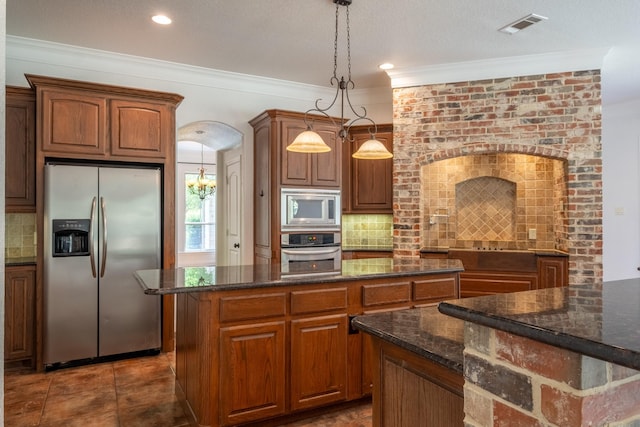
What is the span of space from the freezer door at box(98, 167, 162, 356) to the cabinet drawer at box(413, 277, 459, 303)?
7.96 ft

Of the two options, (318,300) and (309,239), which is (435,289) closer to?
(318,300)

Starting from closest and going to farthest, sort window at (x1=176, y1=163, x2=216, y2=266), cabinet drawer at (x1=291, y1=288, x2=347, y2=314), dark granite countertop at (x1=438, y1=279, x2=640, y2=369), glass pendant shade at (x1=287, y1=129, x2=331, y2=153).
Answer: dark granite countertop at (x1=438, y1=279, x2=640, y2=369) < cabinet drawer at (x1=291, y1=288, x2=347, y2=314) < glass pendant shade at (x1=287, y1=129, x2=331, y2=153) < window at (x1=176, y1=163, x2=216, y2=266)

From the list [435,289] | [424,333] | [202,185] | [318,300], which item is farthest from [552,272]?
[202,185]

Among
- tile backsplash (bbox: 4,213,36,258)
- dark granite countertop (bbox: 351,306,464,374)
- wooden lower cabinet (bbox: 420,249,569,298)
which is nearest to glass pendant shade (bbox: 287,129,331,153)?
dark granite countertop (bbox: 351,306,464,374)

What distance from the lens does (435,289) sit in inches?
122

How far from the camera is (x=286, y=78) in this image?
5145 mm

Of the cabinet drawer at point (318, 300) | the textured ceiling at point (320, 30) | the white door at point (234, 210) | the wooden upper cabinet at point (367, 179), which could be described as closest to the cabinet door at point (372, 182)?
the wooden upper cabinet at point (367, 179)

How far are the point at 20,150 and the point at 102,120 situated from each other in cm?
77

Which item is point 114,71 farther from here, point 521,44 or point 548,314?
point 548,314

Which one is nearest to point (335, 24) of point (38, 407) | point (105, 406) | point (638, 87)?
point (105, 406)

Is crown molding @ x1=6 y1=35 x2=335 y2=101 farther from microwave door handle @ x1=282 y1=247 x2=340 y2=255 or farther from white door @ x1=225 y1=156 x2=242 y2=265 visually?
microwave door handle @ x1=282 y1=247 x2=340 y2=255

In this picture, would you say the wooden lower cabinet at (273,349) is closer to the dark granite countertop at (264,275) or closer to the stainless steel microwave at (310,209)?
the dark granite countertop at (264,275)

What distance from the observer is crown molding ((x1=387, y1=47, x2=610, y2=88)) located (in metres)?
4.24

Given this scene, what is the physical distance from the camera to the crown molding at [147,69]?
4062 mm
